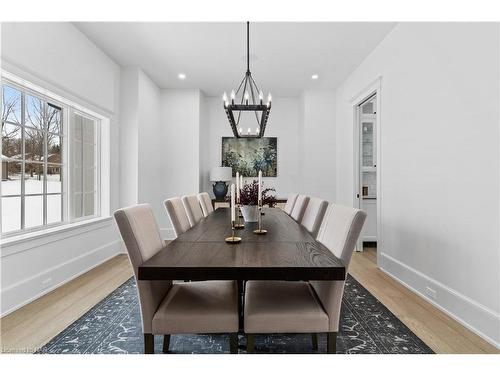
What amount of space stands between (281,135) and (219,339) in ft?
15.0

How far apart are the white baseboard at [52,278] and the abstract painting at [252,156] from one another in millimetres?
2719

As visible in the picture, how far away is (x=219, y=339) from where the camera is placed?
→ 1965 millimetres

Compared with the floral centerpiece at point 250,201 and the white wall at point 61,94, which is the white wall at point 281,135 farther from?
the floral centerpiece at point 250,201

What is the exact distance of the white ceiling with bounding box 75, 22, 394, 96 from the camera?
3262mm

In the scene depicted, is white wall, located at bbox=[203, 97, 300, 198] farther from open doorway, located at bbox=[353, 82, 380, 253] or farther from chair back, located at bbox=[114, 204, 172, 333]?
chair back, located at bbox=[114, 204, 172, 333]

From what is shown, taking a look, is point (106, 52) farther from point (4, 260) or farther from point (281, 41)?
point (4, 260)

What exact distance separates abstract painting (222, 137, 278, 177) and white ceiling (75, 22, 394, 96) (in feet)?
4.19

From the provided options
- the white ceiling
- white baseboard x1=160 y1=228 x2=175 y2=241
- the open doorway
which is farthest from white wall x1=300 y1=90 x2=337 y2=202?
white baseboard x1=160 y1=228 x2=175 y2=241

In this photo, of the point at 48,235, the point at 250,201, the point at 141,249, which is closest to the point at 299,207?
the point at 250,201

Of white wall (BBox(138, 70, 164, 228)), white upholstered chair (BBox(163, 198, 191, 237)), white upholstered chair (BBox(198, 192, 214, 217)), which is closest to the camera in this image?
white upholstered chair (BBox(163, 198, 191, 237))

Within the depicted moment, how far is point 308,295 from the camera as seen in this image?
65.7 inches

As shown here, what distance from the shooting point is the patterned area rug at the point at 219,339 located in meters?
1.85

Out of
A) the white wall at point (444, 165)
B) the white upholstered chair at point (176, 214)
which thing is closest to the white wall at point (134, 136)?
the white upholstered chair at point (176, 214)

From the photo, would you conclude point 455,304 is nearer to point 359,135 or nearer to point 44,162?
point 359,135
